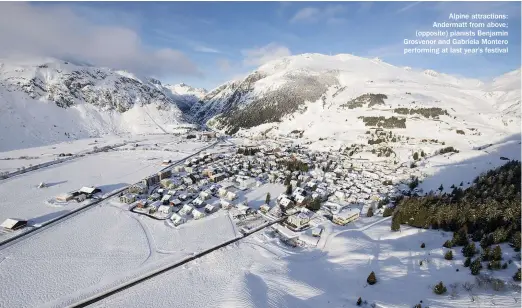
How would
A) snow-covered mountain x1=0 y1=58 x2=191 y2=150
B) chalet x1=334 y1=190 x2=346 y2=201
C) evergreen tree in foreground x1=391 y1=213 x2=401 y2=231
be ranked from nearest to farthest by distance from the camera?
evergreen tree in foreground x1=391 y1=213 x2=401 y2=231 → chalet x1=334 y1=190 x2=346 y2=201 → snow-covered mountain x1=0 y1=58 x2=191 y2=150

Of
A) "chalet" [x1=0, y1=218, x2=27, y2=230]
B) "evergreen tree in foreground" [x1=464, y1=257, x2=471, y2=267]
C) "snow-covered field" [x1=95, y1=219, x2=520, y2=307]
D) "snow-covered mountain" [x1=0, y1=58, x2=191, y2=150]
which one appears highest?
"snow-covered mountain" [x1=0, y1=58, x2=191, y2=150]

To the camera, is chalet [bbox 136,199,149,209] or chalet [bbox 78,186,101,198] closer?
chalet [bbox 136,199,149,209]

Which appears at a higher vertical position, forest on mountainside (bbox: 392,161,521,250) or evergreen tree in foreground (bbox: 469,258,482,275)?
forest on mountainside (bbox: 392,161,521,250)

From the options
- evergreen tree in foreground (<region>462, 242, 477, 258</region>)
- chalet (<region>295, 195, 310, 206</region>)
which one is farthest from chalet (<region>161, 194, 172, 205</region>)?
evergreen tree in foreground (<region>462, 242, 477, 258</region>)

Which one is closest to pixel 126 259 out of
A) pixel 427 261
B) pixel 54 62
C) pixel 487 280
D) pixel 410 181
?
pixel 427 261

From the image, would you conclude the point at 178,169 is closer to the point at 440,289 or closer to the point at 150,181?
the point at 150,181

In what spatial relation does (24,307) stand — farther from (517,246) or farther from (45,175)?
(45,175)

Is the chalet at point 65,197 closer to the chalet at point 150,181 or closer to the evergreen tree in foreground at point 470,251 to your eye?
the chalet at point 150,181

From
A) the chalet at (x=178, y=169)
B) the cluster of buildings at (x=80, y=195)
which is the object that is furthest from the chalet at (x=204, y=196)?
the chalet at (x=178, y=169)

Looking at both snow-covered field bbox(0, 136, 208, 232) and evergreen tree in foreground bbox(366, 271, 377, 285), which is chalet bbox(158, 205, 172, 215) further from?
evergreen tree in foreground bbox(366, 271, 377, 285)
